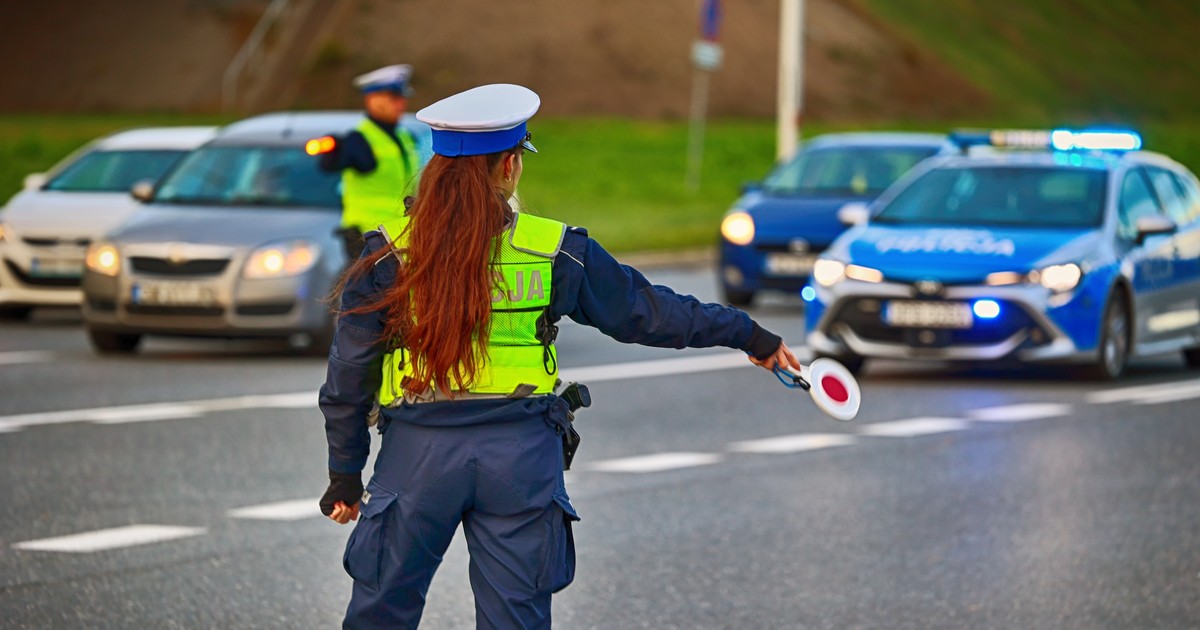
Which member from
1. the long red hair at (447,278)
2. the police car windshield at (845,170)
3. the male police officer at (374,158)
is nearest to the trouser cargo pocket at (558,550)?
the long red hair at (447,278)

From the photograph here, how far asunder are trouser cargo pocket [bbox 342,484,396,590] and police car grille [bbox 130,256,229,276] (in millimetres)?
10442

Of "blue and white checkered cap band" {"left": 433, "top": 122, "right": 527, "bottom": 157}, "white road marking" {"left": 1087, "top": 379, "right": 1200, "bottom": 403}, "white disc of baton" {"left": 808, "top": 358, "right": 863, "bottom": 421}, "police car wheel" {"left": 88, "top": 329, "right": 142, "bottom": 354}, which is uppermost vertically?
"blue and white checkered cap band" {"left": 433, "top": 122, "right": 527, "bottom": 157}

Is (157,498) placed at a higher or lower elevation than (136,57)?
higher

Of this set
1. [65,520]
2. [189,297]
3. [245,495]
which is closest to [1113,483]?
[245,495]

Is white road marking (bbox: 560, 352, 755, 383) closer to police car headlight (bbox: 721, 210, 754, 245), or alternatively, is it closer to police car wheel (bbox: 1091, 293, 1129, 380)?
police car wheel (bbox: 1091, 293, 1129, 380)

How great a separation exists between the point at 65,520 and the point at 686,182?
33.7 metres

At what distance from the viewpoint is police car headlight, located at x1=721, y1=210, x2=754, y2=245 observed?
19.3 metres

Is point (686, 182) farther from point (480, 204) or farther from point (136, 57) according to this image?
point (480, 204)

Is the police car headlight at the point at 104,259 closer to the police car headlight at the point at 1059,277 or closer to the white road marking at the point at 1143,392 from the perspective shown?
the police car headlight at the point at 1059,277

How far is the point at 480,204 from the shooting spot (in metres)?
4.46

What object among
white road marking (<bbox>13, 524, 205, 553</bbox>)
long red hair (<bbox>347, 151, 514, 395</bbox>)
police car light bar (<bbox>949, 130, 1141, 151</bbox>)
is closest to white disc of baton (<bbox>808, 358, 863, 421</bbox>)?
long red hair (<bbox>347, 151, 514, 395</bbox>)

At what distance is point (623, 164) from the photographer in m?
45.0

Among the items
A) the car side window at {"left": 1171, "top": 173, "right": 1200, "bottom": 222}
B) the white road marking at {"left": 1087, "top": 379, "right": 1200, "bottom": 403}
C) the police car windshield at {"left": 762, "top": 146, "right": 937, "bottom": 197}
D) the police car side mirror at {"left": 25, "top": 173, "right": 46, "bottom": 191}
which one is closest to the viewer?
the white road marking at {"left": 1087, "top": 379, "right": 1200, "bottom": 403}

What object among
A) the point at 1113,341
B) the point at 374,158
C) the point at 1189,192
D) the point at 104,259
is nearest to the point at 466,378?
the point at 374,158
